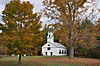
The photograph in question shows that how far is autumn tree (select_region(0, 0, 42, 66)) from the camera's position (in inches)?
1095

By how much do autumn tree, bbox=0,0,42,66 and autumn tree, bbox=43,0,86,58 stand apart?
21.2 metres

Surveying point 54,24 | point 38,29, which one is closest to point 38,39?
point 38,29

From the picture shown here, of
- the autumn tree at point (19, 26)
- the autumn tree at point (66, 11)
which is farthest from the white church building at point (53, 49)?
the autumn tree at point (19, 26)

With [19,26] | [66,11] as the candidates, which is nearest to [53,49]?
[66,11]

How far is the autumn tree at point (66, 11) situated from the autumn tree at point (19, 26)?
21.2m

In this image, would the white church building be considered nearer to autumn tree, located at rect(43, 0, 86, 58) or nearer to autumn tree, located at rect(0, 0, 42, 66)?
autumn tree, located at rect(43, 0, 86, 58)

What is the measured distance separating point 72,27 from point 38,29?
21.7 metres

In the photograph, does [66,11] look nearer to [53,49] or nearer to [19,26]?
[19,26]

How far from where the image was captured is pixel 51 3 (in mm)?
51062

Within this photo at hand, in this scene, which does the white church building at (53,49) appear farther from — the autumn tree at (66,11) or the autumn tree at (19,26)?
the autumn tree at (19,26)

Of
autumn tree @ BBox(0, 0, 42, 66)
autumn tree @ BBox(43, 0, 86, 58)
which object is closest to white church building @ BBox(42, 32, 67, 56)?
autumn tree @ BBox(43, 0, 86, 58)

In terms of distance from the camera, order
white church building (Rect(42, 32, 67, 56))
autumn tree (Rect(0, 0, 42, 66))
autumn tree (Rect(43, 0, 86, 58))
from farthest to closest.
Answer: white church building (Rect(42, 32, 67, 56)) → autumn tree (Rect(43, 0, 86, 58)) → autumn tree (Rect(0, 0, 42, 66))

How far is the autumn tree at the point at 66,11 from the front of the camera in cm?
5006

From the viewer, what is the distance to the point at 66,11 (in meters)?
51.3
